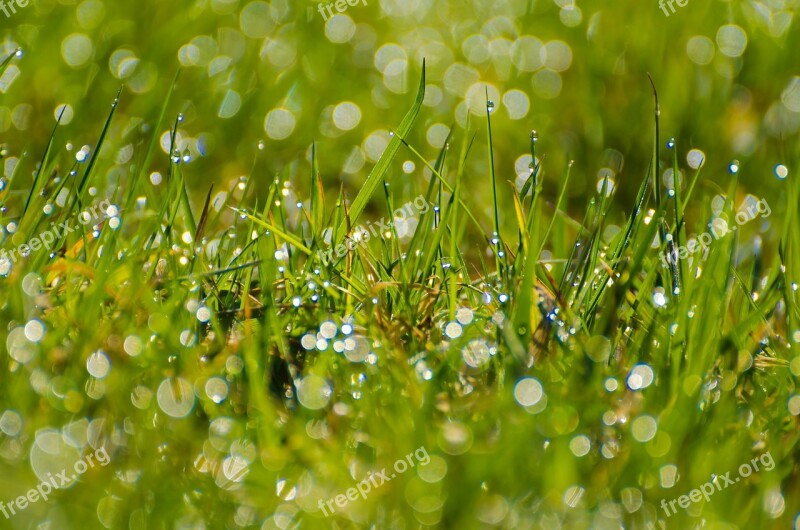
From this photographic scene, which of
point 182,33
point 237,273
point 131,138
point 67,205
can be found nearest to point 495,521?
point 237,273

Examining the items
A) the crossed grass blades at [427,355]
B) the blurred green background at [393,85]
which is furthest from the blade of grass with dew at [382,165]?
the blurred green background at [393,85]

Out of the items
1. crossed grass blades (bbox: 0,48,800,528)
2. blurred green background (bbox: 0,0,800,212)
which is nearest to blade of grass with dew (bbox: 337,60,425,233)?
crossed grass blades (bbox: 0,48,800,528)

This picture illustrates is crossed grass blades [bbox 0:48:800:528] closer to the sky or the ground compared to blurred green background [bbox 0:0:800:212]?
closer to the sky

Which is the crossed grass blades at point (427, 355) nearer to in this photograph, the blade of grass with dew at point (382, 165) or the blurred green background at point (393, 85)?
the blade of grass with dew at point (382, 165)

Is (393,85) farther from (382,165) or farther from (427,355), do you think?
(427,355)

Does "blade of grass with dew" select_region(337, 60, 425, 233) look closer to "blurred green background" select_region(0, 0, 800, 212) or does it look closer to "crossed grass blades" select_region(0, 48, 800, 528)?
"crossed grass blades" select_region(0, 48, 800, 528)

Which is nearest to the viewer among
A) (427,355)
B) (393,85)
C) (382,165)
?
(427,355)

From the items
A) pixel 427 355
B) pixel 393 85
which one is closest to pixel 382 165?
pixel 427 355

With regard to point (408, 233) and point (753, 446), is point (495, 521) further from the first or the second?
point (408, 233)
